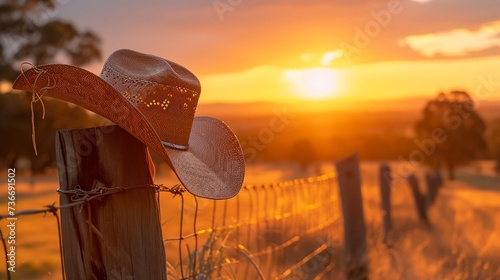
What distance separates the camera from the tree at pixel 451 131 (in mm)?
33731

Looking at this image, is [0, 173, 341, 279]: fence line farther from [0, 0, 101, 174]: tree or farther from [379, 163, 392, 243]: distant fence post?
[0, 0, 101, 174]: tree

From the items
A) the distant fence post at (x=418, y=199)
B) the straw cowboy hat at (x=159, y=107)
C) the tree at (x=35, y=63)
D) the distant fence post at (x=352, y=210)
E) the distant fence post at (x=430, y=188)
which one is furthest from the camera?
the tree at (x=35, y=63)

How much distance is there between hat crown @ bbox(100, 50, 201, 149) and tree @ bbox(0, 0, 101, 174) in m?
23.1

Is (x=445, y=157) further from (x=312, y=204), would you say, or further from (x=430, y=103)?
(x=312, y=204)

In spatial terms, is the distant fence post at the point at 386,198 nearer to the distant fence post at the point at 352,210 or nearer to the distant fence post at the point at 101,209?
the distant fence post at the point at 352,210

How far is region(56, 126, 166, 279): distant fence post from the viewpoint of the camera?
2436 mm

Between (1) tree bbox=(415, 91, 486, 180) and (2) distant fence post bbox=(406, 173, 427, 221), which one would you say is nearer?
(2) distant fence post bbox=(406, 173, 427, 221)

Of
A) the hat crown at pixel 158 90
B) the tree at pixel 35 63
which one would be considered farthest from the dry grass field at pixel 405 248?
the tree at pixel 35 63

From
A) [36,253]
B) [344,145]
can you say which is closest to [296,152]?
[344,145]

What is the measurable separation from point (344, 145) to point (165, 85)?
47507 millimetres

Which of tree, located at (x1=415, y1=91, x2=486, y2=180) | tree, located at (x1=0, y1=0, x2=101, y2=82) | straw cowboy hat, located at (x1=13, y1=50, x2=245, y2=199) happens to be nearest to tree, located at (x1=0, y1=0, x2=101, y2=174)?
tree, located at (x1=0, y1=0, x2=101, y2=82)

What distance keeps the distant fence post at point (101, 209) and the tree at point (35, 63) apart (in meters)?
23.5

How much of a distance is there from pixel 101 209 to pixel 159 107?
505 mm

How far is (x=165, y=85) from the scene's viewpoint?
2.82 metres
